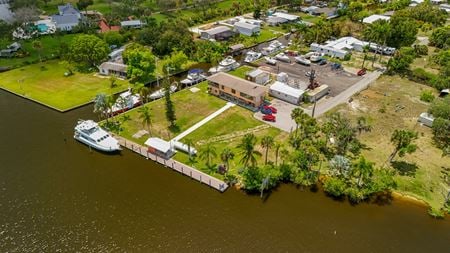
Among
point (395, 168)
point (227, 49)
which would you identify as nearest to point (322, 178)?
point (395, 168)

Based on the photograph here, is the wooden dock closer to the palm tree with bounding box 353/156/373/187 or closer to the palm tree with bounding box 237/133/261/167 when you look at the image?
the palm tree with bounding box 237/133/261/167

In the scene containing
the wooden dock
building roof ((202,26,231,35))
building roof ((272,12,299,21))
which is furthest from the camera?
building roof ((272,12,299,21))

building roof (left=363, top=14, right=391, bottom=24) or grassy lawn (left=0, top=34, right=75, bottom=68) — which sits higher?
building roof (left=363, top=14, right=391, bottom=24)

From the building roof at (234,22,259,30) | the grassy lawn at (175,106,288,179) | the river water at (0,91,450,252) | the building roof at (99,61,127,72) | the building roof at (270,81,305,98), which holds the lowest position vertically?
the river water at (0,91,450,252)

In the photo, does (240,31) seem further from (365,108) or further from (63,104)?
(63,104)

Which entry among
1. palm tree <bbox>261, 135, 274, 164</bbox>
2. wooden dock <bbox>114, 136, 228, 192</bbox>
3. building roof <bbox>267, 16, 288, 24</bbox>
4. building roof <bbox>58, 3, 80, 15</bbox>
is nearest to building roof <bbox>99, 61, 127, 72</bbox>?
wooden dock <bbox>114, 136, 228, 192</bbox>

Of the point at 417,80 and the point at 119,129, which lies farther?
the point at 417,80
